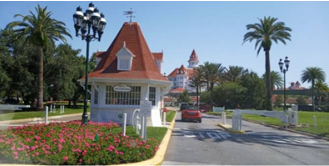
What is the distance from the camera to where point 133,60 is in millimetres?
20562

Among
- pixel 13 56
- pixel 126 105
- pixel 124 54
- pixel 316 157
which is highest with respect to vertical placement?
pixel 13 56

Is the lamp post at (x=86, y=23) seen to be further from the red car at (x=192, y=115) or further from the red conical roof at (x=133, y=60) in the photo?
the red car at (x=192, y=115)

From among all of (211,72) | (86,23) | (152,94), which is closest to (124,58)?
(152,94)

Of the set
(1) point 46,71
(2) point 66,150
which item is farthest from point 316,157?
(1) point 46,71

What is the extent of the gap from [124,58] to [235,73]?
54.8 m

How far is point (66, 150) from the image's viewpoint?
27.0ft

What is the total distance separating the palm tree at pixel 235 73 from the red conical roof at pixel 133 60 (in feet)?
169

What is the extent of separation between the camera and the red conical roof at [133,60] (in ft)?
63.2

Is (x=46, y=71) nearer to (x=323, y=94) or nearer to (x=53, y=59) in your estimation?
(x=53, y=59)

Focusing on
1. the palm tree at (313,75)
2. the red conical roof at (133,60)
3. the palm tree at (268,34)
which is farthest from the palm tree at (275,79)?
the red conical roof at (133,60)

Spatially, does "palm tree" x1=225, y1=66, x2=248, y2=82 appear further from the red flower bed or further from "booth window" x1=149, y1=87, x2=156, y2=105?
the red flower bed

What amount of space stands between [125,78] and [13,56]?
30.8 meters

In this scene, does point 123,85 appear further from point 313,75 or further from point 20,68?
point 313,75

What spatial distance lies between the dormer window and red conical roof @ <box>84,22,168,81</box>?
34 cm
